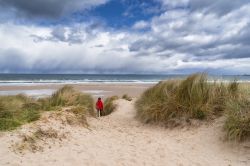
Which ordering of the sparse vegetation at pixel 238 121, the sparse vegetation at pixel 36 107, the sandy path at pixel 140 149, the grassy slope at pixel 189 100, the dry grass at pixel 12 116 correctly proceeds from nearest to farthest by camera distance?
the sandy path at pixel 140 149 < the sparse vegetation at pixel 238 121 < the dry grass at pixel 12 116 < the sparse vegetation at pixel 36 107 < the grassy slope at pixel 189 100

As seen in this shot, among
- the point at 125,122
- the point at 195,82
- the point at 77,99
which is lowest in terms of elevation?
the point at 125,122

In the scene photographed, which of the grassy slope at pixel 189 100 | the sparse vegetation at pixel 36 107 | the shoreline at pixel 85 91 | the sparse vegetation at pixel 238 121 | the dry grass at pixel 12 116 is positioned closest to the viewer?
the sparse vegetation at pixel 238 121

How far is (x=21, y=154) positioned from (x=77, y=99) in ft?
16.9

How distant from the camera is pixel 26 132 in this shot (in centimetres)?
639

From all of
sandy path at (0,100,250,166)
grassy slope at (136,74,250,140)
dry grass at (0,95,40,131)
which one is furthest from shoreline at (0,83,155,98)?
dry grass at (0,95,40,131)

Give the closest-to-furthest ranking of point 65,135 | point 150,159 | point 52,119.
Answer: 1. point 150,159
2. point 65,135
3. point 52,119

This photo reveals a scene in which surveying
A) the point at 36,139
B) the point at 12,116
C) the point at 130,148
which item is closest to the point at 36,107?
the point at 12,116

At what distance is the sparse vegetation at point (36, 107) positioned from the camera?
7.04 m

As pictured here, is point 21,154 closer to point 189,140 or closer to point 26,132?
point 26,132

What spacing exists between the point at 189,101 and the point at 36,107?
4.67 metres

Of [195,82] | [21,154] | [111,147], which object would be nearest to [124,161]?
[111,147]

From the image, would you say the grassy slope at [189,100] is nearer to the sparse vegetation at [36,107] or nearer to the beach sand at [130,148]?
the beach sand at [130,148]

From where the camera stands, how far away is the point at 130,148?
666 centimetres

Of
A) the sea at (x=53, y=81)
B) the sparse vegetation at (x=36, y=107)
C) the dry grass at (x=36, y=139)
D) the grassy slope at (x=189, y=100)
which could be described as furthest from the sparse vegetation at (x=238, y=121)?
the sparse vegetation at (x=36, y=107)
